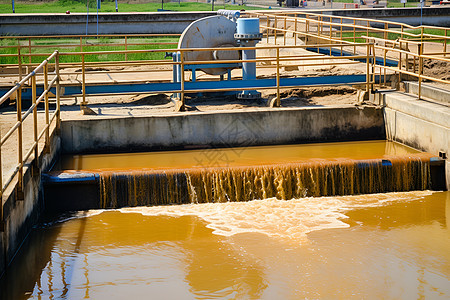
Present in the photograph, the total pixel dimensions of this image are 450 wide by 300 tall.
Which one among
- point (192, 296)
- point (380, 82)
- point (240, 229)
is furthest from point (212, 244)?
point (380, 82)

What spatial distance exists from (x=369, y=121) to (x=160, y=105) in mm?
4881

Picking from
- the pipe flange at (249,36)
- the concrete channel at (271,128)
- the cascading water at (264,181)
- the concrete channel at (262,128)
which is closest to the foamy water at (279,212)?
the cascading water at (264,181)

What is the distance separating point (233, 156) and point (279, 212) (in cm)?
231

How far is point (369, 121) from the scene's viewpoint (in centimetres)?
1468

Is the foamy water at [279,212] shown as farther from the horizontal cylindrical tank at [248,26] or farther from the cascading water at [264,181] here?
the horizontal cylindrical tank at [248,26]

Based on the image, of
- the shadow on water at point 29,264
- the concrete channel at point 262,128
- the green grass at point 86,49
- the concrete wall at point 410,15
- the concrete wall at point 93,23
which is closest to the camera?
the shadow on water at point 29,264

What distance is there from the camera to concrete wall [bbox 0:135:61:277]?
8.52m

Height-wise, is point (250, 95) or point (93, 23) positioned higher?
point (93, 23)

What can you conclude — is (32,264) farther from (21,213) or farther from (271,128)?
(271,128)

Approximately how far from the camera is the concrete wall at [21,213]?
8520mm

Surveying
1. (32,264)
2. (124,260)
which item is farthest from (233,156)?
(32,264)

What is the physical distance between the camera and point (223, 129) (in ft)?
46.2

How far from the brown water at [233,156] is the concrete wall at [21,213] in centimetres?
134

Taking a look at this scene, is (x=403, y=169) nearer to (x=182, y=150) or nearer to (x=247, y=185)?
(x=247, y=185)
